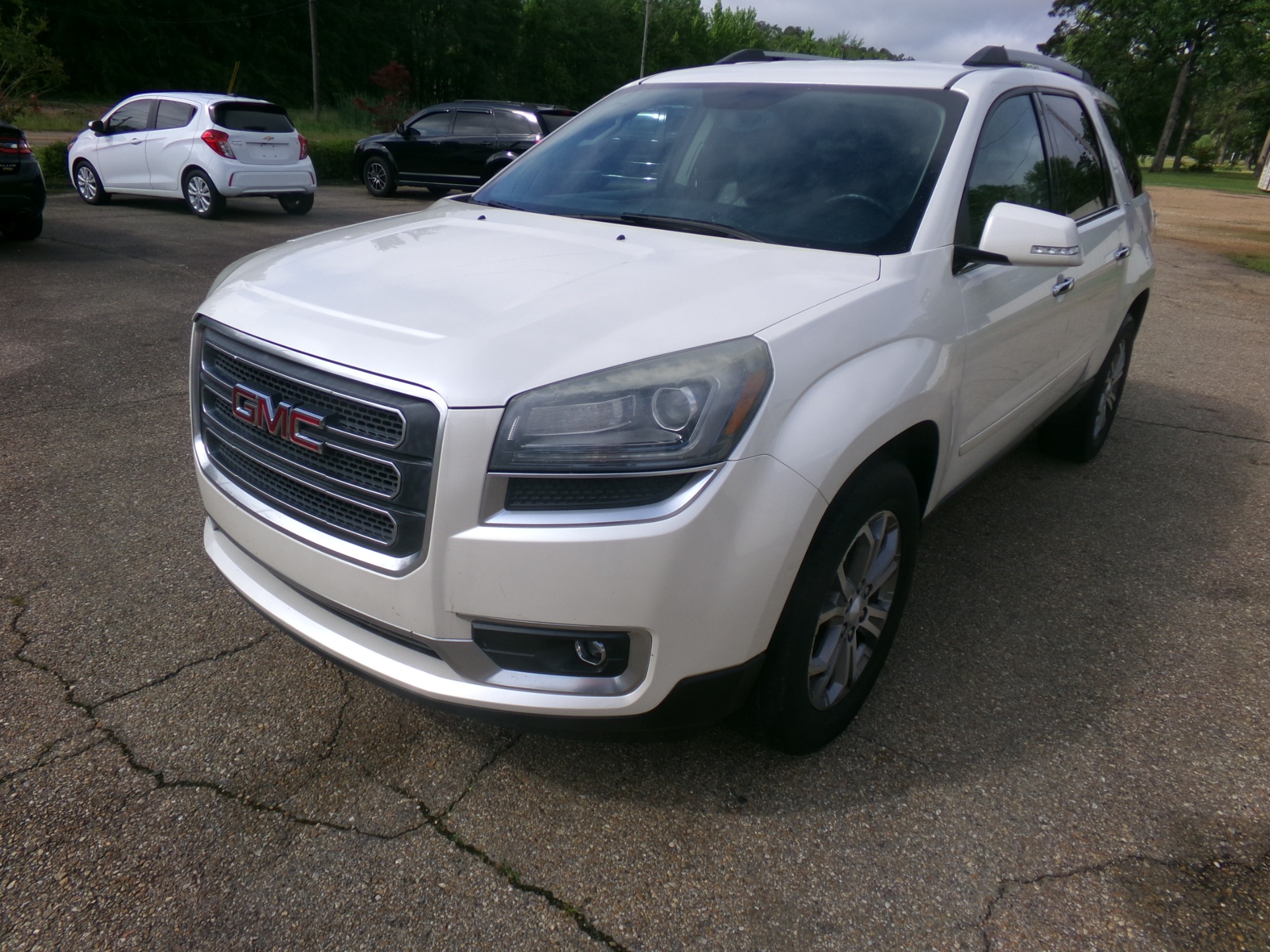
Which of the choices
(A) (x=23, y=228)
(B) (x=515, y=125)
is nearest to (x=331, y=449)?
(A) (x=23, y=228)

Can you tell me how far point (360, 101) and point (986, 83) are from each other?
31.9m

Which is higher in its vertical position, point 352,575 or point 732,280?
point 732,280

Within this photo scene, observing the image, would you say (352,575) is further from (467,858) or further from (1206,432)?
(1206,432)

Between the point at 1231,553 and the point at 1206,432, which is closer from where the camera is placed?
the point at 1231,553

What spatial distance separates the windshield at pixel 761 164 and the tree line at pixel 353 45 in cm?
2703

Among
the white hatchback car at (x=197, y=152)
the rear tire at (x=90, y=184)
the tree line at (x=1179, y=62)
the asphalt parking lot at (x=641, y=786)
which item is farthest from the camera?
the tree line at (x=1179, y=62)

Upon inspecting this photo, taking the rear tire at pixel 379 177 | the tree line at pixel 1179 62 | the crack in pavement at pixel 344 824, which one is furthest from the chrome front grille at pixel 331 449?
the tree line at pixel 1179 62

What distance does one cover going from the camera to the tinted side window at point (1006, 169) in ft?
9.53

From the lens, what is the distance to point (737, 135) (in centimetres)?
324

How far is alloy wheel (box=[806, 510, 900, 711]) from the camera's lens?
7.77 ft

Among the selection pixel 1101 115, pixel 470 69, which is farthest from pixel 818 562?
pixel 470 69

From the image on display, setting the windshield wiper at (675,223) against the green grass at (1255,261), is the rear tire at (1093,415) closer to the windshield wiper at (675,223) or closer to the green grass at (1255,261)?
the windshield wiper at (675,223)

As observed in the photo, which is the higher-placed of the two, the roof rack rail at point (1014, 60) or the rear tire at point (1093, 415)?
the roof rack rail at point (1014, 60)

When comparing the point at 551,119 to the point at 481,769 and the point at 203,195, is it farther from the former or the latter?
the point at 481,769
